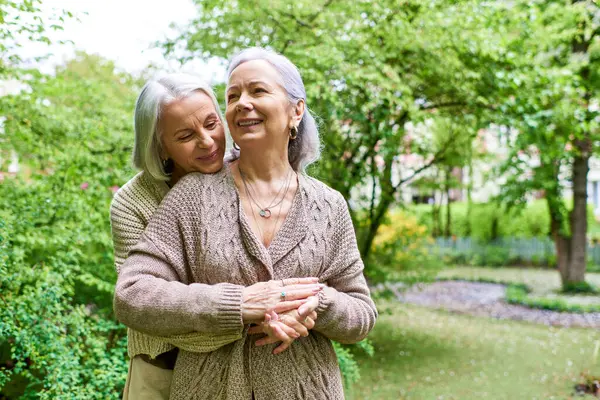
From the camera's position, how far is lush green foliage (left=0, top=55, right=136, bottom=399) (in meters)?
3.01

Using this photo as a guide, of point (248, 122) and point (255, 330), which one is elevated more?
point (248, 122)

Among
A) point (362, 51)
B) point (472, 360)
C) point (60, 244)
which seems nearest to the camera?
point (60, 244)

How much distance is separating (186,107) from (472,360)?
6420 mm

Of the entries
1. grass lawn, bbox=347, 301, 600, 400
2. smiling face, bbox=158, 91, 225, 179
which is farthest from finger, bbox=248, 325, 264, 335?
grass lawn, bbox=347, 301, 600, 400

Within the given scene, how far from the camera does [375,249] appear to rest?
6.83 metres

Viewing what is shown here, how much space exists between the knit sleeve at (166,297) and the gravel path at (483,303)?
6916 mm

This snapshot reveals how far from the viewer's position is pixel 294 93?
74.6 inches

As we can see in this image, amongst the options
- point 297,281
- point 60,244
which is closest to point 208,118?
point 297,281

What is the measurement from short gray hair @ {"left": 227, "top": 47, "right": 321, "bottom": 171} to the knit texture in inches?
13.2

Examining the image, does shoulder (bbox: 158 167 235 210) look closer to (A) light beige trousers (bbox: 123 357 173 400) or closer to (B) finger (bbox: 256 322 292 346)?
(B) finger (bbox: 256 322 292 346)

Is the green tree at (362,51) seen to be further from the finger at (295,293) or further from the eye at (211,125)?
the finger at (295,293)

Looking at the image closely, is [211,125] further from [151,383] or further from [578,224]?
[578,224]

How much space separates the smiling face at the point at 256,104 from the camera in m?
1.79

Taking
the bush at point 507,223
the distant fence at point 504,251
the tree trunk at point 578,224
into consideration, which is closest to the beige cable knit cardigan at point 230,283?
the tree trunk at point 578,224
